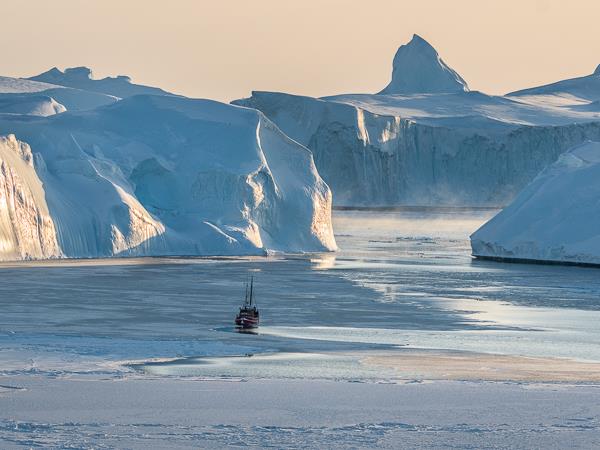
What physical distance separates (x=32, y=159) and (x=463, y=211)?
59060mm

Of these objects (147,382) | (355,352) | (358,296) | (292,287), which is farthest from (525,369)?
(292,287)

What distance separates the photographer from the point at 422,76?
119688 millimetres

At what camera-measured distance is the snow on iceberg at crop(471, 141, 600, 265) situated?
37.8m

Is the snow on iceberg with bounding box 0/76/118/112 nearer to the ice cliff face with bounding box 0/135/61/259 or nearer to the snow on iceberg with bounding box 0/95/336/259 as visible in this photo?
the snow on iceberg with bounding box 0/95/336/259

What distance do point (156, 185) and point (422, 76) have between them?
3188 inches

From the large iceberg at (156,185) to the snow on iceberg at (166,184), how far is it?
1.5 inches

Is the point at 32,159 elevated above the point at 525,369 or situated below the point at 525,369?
above

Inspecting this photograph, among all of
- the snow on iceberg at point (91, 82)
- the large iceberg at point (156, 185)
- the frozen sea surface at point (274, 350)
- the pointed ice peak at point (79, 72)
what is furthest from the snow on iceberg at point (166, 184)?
the pointed ice peak at point (79, 72)

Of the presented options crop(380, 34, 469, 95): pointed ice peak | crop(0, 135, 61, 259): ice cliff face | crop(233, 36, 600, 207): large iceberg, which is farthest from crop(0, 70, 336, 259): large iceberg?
crop(380, 34, 469, 95): pointed ice peak

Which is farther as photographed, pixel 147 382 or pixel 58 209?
pixel 58 209

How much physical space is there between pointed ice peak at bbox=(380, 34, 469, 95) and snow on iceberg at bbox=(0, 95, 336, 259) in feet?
248

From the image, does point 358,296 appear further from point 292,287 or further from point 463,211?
point 463,211

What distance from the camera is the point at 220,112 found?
4416 cm

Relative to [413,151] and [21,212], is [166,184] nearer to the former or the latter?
[21,212]
